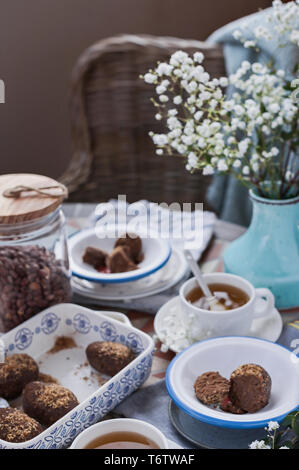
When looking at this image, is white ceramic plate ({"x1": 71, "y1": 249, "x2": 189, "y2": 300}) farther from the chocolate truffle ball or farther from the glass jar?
the chocolate truffle ball

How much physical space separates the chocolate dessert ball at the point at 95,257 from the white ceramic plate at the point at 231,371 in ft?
1.12

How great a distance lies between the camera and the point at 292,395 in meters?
0.76

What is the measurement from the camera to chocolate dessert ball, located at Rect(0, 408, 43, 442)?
0.70 m

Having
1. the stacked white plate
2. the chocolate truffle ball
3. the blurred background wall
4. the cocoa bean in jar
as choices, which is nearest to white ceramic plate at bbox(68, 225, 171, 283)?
the stacked white plate

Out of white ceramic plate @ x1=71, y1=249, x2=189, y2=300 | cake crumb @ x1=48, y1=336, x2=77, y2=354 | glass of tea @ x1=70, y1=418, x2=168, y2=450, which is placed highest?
glass of tea @ x1=70, y1=418, x2=168, y2=450

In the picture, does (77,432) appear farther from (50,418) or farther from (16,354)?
(16,354)

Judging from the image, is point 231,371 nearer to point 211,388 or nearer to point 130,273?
point 211,388

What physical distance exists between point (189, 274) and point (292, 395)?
15.6 inches

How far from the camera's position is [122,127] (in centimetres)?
175

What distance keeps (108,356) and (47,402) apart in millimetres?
124

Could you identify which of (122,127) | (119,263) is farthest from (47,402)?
(122,127)

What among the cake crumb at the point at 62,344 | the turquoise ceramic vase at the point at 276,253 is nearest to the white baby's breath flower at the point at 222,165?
the turquoise ceramic vase at the point at 276,253

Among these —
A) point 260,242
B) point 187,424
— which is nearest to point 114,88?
point 260,242

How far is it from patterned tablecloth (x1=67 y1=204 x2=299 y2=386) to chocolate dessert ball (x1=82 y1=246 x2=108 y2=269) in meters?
0.09
